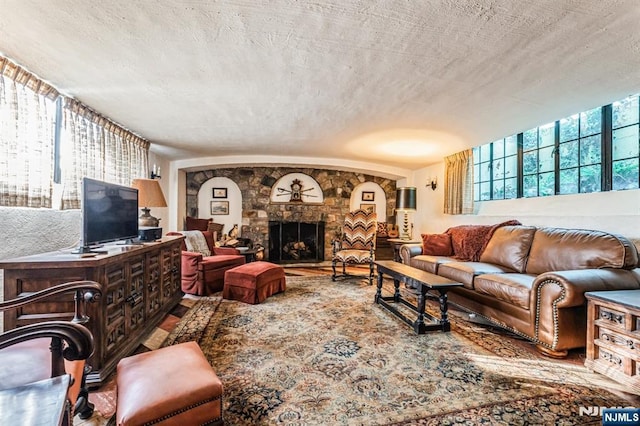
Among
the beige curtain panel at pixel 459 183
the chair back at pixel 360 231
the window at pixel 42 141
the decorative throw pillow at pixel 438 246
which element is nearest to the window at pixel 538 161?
the beige curtain panel at pixel 459 183

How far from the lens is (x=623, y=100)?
281 centimetres

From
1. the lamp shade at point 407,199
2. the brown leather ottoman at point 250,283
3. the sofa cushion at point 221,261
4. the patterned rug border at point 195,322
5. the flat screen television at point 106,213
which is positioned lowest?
the patterned rug border at point 195,322

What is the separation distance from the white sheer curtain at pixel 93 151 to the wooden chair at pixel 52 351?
1.63 metres

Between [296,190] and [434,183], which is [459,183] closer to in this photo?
[434,183]

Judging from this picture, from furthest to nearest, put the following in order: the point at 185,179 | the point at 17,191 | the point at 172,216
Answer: the point at 185,179, the point at 172,216, the point at 17,191

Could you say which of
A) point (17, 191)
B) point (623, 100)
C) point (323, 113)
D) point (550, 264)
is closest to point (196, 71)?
point (323, 113)

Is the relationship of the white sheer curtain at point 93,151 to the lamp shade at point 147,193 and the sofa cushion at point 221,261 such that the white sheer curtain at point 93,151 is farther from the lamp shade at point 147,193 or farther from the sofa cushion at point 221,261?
the sofa cushion at point 221,261

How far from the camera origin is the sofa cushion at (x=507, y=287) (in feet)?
7.77

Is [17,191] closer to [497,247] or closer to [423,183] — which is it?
[497,247]

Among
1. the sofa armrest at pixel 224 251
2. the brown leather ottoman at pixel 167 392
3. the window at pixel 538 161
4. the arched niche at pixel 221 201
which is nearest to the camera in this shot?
the brown leather ottoman at pixel 167 392

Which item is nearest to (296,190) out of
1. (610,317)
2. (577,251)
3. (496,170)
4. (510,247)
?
(496,170)

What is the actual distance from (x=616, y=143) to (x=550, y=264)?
1389 millimetres

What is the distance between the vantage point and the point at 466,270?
10.1 ft

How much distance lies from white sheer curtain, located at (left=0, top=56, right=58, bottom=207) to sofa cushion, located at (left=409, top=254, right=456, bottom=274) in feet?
13.0
